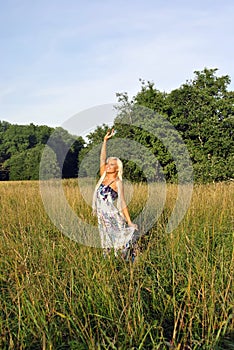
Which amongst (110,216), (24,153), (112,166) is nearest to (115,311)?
(110,216)

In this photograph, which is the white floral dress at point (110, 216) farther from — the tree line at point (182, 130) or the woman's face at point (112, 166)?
the tree line at point (182, 130)

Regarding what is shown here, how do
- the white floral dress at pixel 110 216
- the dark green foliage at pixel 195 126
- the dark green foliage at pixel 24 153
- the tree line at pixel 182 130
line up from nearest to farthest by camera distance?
the white floral dress at pixel 110 216, the dark green foliage at pixel 24 153, the tree line at pixel 182 130, the dark green foliage at pixel 195 126

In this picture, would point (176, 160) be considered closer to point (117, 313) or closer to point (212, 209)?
point (212, 209)

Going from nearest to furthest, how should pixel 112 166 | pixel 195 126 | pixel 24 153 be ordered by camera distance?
pixel 112 166 → pixel 195 126 → pixel 24 153

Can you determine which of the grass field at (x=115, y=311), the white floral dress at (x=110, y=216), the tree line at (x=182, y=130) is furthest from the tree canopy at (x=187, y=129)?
the grass field at (x=115, y=311)

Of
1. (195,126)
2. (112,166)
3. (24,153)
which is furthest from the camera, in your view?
(24,153)

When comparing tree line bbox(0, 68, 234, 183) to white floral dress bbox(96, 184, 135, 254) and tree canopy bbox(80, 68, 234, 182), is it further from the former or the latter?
white floral dress bbox(96, 184, 135, 254)

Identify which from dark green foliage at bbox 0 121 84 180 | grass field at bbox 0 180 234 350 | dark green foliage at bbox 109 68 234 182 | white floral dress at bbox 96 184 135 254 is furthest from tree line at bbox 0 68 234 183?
grass field at bbox 0 180 234 350

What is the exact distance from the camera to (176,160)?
12789 mm

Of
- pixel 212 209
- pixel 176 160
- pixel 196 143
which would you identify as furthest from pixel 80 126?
pixel 196 143

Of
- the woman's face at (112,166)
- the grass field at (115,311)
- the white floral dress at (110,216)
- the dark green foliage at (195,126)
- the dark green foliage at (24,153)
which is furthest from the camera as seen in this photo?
the dark green foliage at (195,126)

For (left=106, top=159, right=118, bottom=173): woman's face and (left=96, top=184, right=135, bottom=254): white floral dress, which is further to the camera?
(left=106, top=159, right=118, bottom=173): woman's face

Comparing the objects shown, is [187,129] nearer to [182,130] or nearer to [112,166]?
[182,130]

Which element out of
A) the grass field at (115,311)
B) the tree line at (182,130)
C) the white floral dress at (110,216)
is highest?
the tree line at (182,130)
